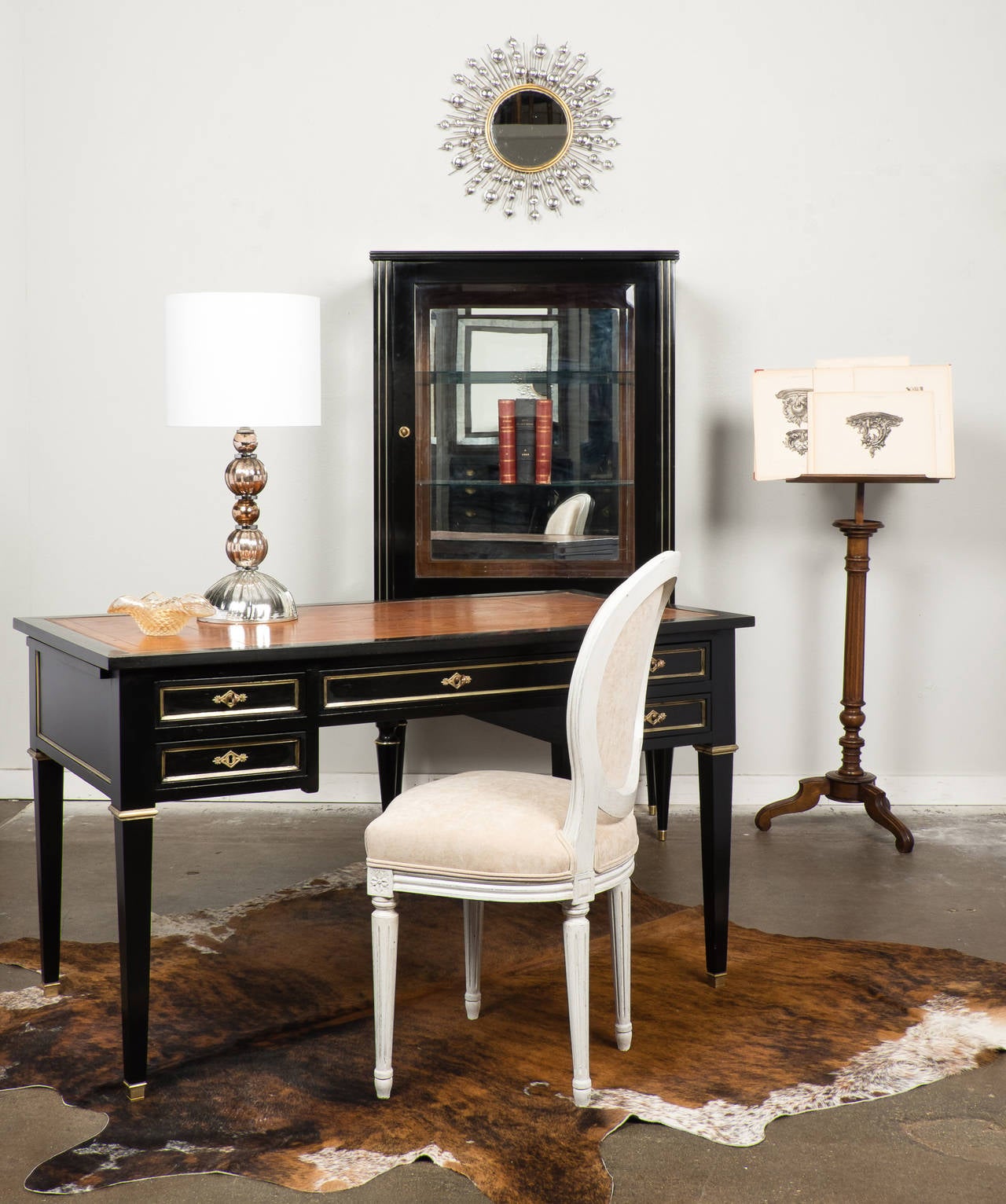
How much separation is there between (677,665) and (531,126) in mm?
2270

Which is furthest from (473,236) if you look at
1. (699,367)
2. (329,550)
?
(329,550)

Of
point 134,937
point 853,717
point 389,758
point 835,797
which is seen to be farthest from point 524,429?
→ point 134,937

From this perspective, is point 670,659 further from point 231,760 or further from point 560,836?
point 231,760

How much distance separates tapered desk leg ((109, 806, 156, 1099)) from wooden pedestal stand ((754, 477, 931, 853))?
7.80 ft

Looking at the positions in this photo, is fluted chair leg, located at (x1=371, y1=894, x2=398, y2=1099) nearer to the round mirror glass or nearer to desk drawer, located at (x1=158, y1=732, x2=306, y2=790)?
desk drawer, located at (x1=158, y1=732, x2=306, y2=790)

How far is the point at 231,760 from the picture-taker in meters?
2.26

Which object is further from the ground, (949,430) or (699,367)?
(699,367)

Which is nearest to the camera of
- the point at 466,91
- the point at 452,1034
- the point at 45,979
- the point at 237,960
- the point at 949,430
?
the point at 452,1034

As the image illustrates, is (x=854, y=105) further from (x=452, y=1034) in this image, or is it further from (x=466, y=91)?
(x=452, y=1034)

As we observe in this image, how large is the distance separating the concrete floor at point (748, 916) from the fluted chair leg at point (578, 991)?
12 cm

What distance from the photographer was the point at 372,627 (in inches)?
103

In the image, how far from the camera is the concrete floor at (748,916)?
1.93m

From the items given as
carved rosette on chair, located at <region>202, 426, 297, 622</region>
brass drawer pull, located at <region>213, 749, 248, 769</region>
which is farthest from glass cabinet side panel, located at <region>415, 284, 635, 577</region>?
brass drawer pull, located at <region>213, 749, 248, 769</region>

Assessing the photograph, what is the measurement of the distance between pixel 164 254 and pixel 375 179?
0.77 metres
